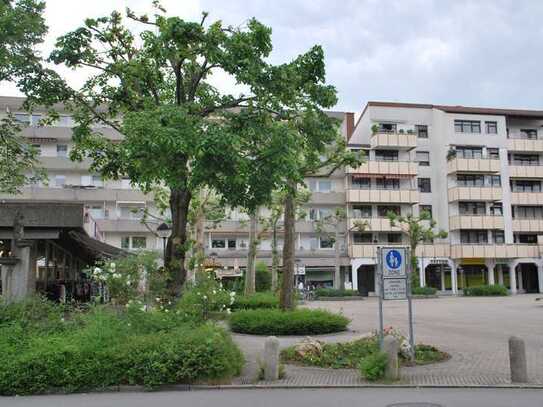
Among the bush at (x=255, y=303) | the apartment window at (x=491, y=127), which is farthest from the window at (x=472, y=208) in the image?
the bush at (x=255, y=303)

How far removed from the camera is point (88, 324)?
1129cm

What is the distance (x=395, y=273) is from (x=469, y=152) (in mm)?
48634

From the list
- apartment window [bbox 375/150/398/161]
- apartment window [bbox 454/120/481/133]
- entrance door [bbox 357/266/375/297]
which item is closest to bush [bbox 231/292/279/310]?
Result: entrance door [bbox 357/266/375/297]

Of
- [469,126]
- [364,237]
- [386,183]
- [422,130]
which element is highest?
[469,126]

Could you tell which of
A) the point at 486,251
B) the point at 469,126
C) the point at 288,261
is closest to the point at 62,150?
the point at 469,126

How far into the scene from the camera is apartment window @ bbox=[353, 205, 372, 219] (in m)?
55.2

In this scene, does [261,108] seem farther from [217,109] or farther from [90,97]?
[90,97]

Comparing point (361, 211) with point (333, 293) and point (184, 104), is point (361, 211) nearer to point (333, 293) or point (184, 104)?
point (333, 293)

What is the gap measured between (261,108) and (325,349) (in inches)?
218

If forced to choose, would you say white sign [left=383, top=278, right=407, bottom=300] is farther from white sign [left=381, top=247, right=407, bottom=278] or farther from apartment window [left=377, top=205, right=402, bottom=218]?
apartment window [left=377, top=205, right=402, bottom=218]

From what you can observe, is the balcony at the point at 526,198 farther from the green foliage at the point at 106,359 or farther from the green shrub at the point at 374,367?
the green foliage at the point at 106,359

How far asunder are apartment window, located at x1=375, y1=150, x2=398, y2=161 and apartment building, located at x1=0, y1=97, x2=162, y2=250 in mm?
21683

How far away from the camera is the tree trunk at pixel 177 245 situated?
14.8 metres

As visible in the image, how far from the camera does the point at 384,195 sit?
55125 millimetres
